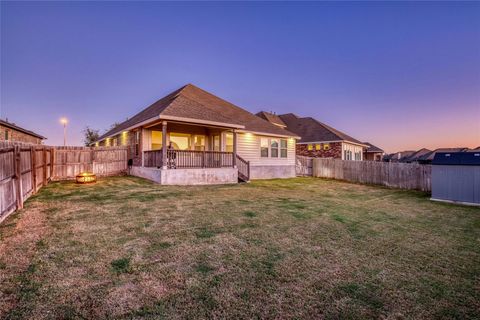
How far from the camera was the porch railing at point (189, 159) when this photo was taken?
39.1 feet

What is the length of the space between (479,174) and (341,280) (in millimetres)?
9549

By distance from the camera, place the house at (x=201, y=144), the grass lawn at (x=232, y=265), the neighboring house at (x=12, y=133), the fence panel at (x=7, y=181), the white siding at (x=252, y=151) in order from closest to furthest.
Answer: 1. the grass lawn at (x=232, y=265)
2. the fence panel at (x=7, y=181)
3. the house at (x=201, y=144)
4. the white siding at (x=252, y=151)
5. the neighboring house at (x=12, y=133)

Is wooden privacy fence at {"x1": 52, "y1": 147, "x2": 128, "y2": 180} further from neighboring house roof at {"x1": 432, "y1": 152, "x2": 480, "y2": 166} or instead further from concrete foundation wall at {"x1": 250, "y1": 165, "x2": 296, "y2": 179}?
neighboring house roof at {"x1": 432, "y1": 152, "x2": 480, "y2": 166}

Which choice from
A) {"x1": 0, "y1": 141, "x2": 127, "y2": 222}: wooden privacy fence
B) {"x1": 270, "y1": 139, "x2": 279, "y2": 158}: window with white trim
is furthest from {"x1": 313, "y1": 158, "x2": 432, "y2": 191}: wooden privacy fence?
{"x1": 0, "y1": 141, "x2": 127, "y2": 222}: wooden privacy fence

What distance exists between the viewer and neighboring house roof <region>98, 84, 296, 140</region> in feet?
38.5

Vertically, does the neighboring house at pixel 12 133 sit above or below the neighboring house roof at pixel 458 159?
above

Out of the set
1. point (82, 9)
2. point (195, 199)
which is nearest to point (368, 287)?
point (195, 199)

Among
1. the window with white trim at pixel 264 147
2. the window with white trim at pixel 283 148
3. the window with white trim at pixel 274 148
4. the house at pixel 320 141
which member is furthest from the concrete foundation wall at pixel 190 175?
the house at pixel 320 141

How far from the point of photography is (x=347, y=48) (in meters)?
21.0

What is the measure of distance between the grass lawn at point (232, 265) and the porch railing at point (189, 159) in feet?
18.9

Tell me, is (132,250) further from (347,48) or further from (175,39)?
(347,48)

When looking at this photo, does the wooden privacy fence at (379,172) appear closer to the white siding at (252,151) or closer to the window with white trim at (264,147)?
the white siding at (252,151)

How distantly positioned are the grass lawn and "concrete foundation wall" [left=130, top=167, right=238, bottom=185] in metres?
5.15

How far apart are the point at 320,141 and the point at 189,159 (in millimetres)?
16459
